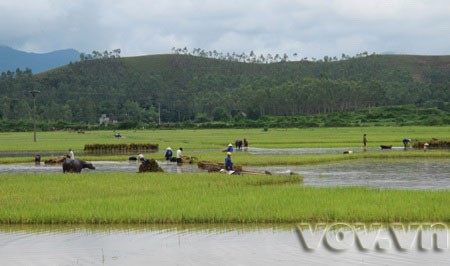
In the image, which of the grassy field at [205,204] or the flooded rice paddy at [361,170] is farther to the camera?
the flooded rice paddy at [361,170]

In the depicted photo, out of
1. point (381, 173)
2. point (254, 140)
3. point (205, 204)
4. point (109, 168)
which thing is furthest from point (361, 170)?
point (254, 140)

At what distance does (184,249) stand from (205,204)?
207 inches

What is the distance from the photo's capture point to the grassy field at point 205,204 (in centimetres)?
1834

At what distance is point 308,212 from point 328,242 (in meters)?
3.30

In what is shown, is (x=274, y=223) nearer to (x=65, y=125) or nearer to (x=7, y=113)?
(x=65, y=125)

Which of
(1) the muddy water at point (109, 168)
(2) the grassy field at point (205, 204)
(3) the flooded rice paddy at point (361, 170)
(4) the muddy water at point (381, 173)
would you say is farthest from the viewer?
(1) the muddy water at point (109, 168)

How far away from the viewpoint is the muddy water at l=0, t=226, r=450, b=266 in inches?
541

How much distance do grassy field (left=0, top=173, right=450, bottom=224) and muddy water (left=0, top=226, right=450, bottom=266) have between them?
107cm

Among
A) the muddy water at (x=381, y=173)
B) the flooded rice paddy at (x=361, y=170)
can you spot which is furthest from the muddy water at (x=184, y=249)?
the flooded rice paddy at (x=361, y=170)

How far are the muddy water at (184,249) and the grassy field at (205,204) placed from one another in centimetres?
107

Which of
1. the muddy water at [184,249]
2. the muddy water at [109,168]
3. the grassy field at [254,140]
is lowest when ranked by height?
the muddy water at [184,249]

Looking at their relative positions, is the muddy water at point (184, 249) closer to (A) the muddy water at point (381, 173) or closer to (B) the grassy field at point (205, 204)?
(B) the grassy field at point (205, 204)

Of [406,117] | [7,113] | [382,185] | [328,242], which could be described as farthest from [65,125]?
[328,242]

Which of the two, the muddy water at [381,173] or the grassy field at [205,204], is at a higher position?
the grassy field at [205,204]
